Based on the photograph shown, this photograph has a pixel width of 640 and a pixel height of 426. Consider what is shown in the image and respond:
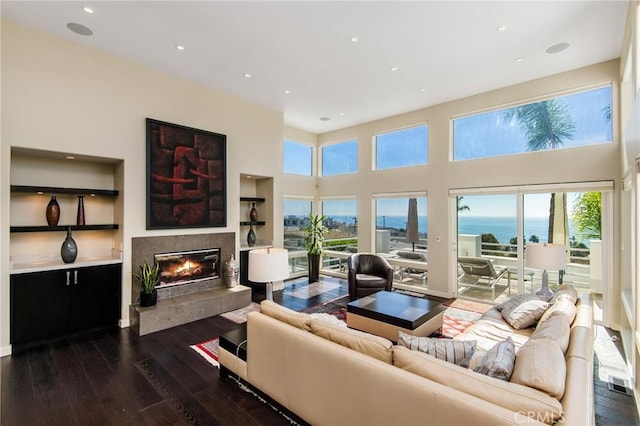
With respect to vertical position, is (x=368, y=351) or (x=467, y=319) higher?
(x=368, y=351)

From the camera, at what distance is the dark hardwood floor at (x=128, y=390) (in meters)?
2.41

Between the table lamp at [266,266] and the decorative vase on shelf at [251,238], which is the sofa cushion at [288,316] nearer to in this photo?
the table lamp at [266,266]

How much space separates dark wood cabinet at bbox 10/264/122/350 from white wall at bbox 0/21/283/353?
0.10m

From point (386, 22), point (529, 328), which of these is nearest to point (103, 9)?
point (386, 22)

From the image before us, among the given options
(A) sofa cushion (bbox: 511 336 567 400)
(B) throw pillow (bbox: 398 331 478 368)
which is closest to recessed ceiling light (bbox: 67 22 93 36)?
(B) throw pillow (bbox: 398 331 478 368)

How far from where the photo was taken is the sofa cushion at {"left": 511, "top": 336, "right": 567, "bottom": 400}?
1463mm

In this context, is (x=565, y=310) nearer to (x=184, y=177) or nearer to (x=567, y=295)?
(x=567, y=295)

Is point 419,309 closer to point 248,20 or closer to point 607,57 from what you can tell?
point 248,20

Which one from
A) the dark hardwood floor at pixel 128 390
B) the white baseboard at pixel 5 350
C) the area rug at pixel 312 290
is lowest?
the dark hardwood floor at pixel 128 390

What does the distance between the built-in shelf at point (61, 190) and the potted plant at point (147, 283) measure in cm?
117

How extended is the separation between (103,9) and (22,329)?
12.7 feet

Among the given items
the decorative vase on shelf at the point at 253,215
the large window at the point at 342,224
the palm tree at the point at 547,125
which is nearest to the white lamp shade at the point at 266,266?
the decorative vase on shelf at the point at 253,215

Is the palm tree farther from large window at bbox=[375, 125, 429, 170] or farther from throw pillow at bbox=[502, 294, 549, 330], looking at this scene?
throw pillow at bbox=[502, 294, 549, 330]

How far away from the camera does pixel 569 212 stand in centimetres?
471
